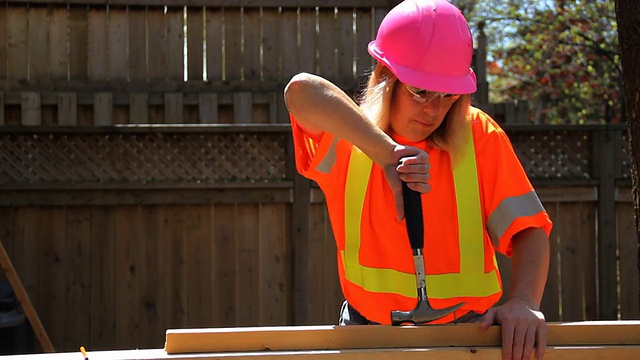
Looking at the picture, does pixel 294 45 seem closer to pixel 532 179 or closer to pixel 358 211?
pixel 532 179

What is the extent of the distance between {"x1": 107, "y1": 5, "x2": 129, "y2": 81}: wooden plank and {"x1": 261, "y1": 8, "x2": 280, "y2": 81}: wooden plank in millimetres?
1245

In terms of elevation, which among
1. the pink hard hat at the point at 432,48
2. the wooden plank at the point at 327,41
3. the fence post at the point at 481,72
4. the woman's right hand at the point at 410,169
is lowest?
the woman's right hand at the point at 410,169

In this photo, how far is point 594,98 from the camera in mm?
11508

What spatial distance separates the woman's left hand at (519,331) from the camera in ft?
6.38

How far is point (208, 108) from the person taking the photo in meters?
7.12

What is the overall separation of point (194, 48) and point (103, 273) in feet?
7.94

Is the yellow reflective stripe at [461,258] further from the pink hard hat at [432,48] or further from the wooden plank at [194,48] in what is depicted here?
the wooden plank at [194,48]

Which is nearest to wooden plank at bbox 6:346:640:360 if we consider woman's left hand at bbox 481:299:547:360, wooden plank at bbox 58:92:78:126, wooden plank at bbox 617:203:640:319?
woman's left hand at bbox 481:299:547:360

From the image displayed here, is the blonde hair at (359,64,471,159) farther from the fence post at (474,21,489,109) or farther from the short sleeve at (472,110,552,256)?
the fence post at (474,21,489,109)

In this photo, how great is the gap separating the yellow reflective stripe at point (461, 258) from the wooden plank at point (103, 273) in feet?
12.9

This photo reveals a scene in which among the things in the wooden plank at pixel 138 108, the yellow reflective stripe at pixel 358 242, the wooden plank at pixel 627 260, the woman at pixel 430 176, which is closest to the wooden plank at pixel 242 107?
the wooden plank at pixel 138 108

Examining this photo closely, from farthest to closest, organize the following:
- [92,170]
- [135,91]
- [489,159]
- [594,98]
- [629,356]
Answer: [594,98], [135,91], [92,170], [489,159], [629,356]

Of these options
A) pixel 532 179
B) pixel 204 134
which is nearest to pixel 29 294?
pixel 204 134

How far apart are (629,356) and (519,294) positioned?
31 cm
